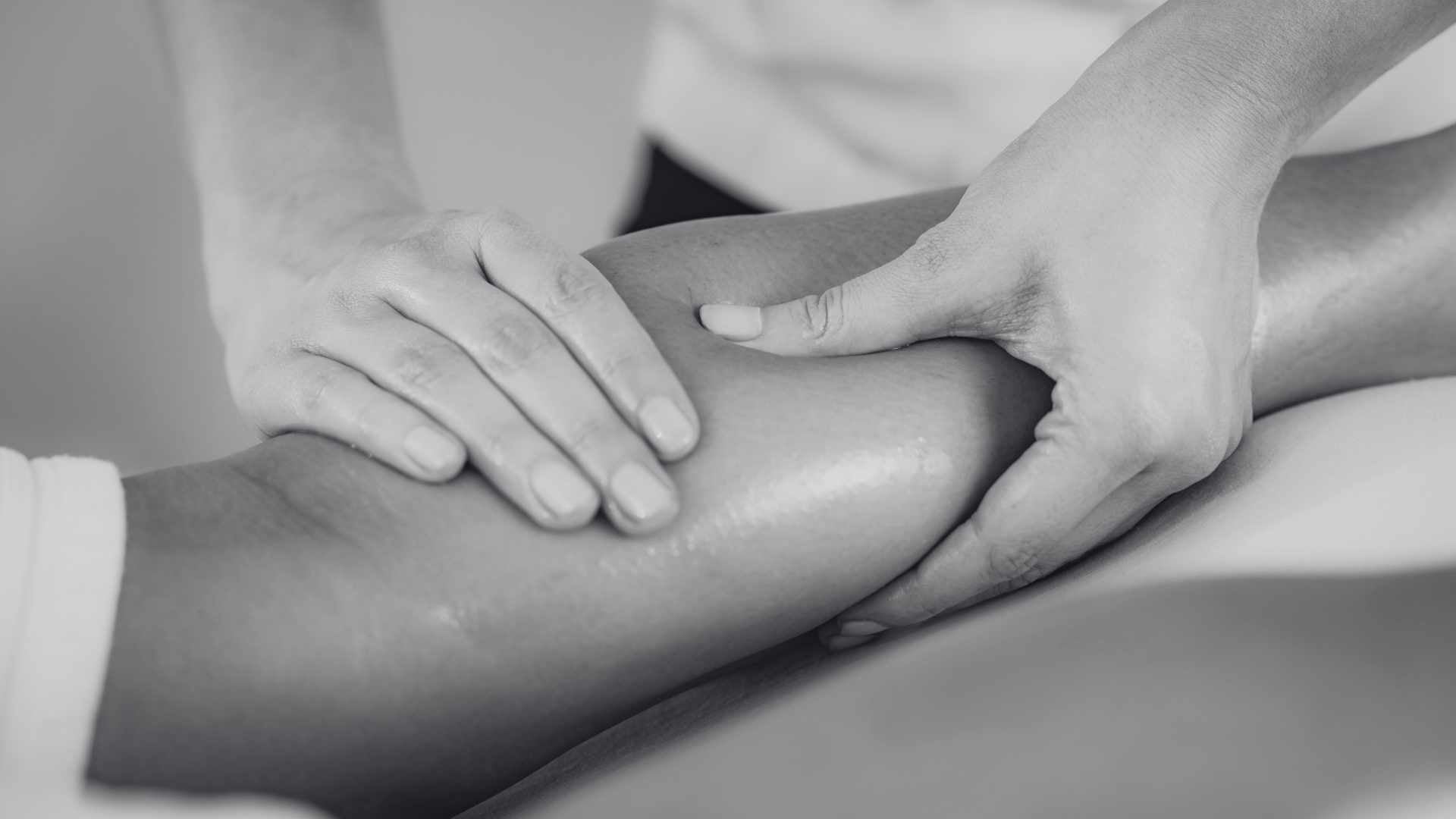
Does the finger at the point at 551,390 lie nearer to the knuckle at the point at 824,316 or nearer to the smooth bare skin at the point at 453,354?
the smooth bare skin at the point at 453,354

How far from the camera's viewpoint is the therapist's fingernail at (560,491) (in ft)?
1.94

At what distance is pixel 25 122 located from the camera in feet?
6.05

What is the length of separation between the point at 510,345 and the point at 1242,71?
0.43 meters

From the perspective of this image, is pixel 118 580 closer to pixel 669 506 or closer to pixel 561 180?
pixel 669 506

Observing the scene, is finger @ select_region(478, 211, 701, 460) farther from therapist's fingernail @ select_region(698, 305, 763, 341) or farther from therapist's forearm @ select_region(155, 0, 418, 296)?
therapist's forearm @ select_region(155, 0, 418, 296)

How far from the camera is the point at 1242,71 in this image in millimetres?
682

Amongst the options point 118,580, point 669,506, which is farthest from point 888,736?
point 118,580

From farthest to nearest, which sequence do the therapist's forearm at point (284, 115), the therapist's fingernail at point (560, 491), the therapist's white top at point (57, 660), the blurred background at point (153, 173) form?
the blurred background at point (153, 173) → the therapist's forearm at point (284, 115) → the therapist's fingernail at point (560, 491) → the therapist's white top at point (57, 660)

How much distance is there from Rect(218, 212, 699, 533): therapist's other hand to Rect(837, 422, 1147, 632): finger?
15 cm

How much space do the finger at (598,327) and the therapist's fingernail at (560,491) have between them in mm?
47

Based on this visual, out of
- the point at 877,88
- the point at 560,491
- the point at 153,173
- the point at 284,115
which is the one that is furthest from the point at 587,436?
the point at 153,173

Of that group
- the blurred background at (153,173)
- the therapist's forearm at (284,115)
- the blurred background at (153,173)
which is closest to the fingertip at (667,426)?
the therapist's forearm at (284,115)

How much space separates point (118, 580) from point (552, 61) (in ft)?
5.74

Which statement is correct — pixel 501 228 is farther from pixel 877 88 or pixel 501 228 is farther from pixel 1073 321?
pixel 877 88
